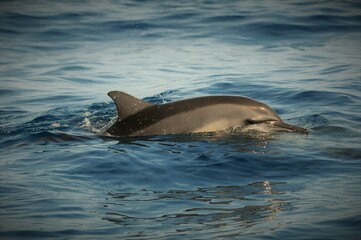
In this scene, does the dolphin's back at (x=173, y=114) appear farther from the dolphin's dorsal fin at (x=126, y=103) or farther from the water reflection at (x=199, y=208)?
the water reflection at (x=199, y=208)

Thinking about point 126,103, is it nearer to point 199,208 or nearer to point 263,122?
point 263,122

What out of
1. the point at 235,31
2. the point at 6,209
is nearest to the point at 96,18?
the point at 235,31

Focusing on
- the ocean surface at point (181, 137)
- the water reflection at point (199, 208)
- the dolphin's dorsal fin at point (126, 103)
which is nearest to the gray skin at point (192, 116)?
the dolphin's dorsal fin at point (126, 103)

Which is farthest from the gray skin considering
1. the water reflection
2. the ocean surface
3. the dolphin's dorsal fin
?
the water reflection

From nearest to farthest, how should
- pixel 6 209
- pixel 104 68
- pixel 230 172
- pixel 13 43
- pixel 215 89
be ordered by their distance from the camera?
1. pixel 6 209
2. pixel 230 172
3. pixel 215 89
4. pixel 104 68
5. pixel 13 43

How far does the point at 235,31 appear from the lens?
2591cm

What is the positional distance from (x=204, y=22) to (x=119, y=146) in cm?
1886

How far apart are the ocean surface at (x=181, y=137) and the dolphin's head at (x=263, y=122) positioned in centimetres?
17

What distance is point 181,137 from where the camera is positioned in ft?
34.3

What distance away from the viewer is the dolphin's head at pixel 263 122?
10578mm

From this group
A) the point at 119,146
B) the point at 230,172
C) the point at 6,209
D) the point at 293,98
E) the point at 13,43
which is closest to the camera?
the point at 6,209

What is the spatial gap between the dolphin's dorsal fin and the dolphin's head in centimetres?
185

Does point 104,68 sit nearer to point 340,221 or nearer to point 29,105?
point 29,105

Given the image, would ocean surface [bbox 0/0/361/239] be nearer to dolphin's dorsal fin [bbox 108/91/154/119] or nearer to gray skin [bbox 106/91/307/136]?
gray skin [bbox 106/91/307/136]
